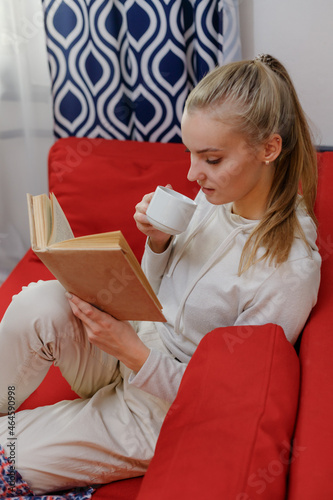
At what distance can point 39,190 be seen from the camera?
2170 millimetres

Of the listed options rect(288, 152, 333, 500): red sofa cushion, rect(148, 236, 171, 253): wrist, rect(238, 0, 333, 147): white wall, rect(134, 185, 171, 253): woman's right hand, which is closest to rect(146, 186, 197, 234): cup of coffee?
rect(134, 185, 171, 253): woman's right hand

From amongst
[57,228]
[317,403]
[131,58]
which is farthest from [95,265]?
[131,58]

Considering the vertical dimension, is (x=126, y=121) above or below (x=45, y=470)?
above

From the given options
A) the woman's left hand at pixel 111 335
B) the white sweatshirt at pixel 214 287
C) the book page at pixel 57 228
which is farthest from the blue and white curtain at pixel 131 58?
the woman's left hand at pixel 111 335

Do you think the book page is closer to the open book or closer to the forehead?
the open book

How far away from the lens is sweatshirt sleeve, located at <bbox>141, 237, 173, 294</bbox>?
123 centimetres

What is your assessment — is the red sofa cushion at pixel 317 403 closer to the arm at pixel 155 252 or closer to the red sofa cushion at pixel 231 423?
the red sofa cushion at pixel 231 423

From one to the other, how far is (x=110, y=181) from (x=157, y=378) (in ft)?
2.35

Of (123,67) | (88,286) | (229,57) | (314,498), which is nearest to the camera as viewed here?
(314,498)

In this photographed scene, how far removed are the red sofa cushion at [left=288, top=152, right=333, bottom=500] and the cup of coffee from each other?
11.9 inches

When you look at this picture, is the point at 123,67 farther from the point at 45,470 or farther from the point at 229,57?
the point at 45,470

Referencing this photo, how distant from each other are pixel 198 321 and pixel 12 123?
4.06ft

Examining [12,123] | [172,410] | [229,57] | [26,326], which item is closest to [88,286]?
[26,326]

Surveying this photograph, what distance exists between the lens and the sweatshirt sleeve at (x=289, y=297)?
A: 1.01 metres
